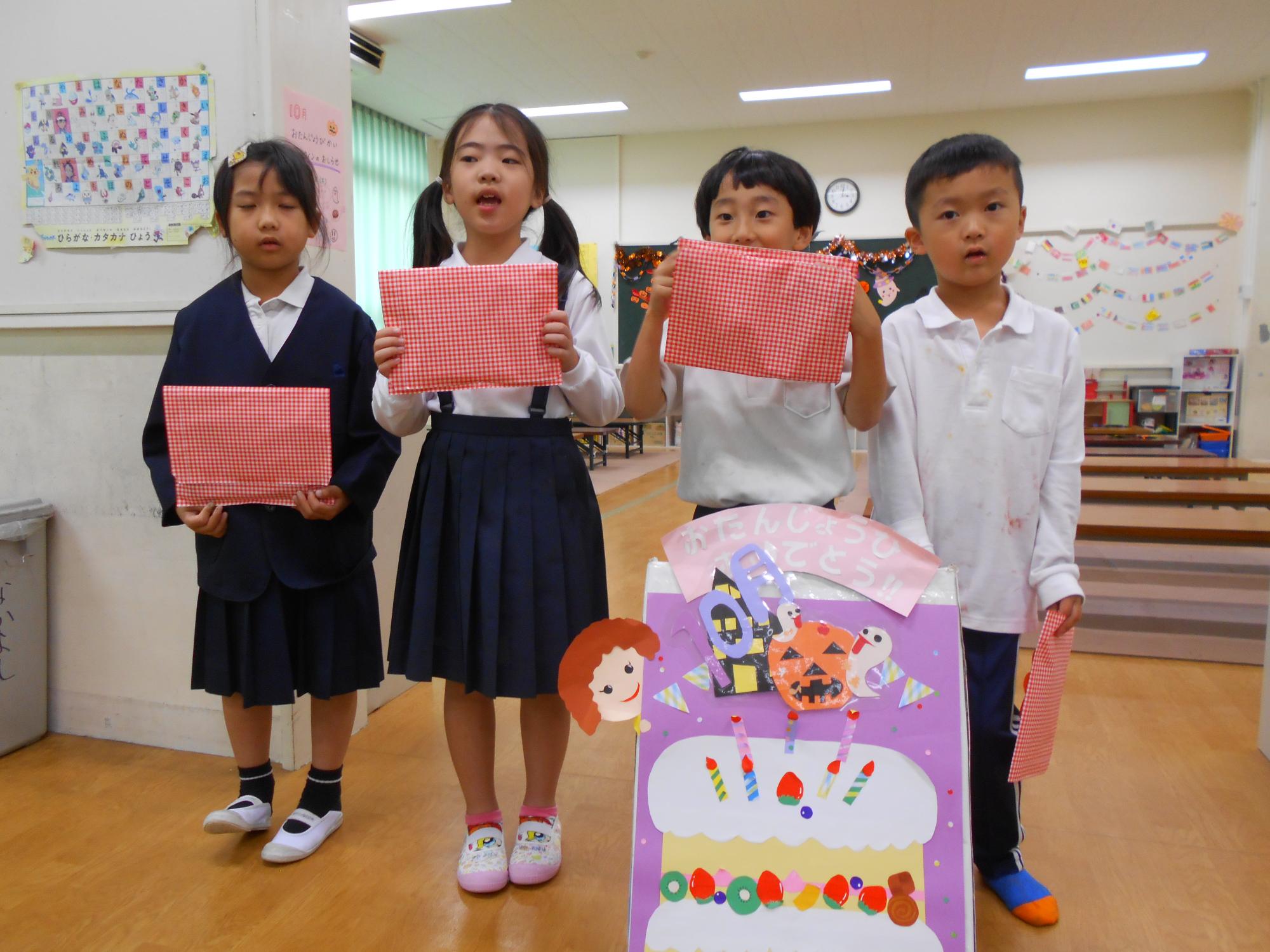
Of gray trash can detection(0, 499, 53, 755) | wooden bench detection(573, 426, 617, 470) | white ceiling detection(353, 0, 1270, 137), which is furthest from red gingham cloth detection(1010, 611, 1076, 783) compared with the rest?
wooden bench detection(573, 426, 617, 470)

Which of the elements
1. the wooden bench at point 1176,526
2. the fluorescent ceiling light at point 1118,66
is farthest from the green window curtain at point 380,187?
the wooden bench at point 1176,526

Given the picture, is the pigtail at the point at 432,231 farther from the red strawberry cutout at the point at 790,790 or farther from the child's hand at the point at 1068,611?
the child's hand at the point at 1068,611

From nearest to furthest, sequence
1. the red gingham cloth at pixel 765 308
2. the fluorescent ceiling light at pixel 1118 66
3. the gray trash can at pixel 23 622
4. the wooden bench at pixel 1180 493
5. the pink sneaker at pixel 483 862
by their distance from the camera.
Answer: the red gingham cloth at pixel 765 308, the pink sneaker at pixel 483 862, the gray trash can at pixel 23 622, the wooden bench at pixel 1180 493, the fluorescent ceiling light at pixel 1118 66

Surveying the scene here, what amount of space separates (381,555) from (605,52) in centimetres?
555

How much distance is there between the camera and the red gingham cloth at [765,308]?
1.10 meters

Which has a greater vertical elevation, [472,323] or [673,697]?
[472,323]

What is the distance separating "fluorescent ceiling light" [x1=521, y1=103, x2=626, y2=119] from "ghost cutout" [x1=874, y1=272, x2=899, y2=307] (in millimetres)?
2885

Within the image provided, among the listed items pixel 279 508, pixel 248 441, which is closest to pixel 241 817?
pixel 279 508

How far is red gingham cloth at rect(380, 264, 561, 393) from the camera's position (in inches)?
47.8

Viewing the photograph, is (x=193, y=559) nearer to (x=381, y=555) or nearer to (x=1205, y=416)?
(x=381, y=555)

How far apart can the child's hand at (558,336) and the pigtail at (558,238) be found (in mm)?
245

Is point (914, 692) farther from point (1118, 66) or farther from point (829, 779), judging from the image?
point (1118, 66)

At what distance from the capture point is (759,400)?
1281 millimetres

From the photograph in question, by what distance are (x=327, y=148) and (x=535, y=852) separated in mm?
1574
